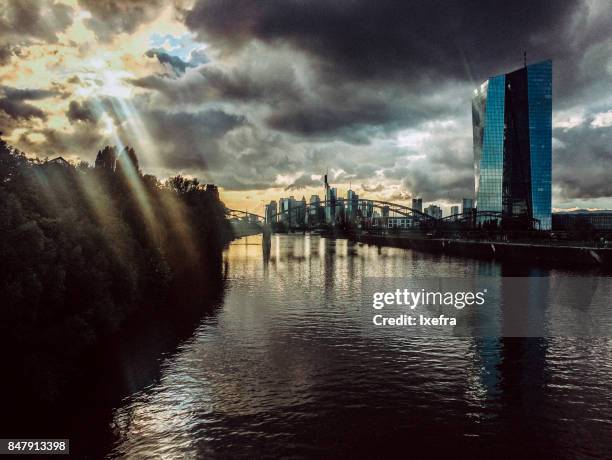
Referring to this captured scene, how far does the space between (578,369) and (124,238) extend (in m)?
39.2

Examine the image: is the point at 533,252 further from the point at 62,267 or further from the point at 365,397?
the point at 62,267

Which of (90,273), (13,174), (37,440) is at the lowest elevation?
(37,440)

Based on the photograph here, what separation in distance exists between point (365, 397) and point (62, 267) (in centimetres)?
1930

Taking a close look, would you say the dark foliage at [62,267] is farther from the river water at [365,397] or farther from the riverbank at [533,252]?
the riverbank at [533,252]

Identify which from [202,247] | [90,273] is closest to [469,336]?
[90,273]

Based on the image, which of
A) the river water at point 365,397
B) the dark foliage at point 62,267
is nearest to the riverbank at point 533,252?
the river water at point 365,397

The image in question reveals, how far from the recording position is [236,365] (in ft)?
101

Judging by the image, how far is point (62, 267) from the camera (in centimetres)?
2859

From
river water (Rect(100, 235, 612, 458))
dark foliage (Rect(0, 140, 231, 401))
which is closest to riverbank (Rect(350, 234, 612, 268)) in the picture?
river water (Rect(100, 235, 612, 458))

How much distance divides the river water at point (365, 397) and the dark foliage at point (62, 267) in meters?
5.07

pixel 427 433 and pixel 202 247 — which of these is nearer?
pixel 427 433

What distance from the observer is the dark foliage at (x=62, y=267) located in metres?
24.2

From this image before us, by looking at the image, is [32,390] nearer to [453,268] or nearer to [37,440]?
[37,440]

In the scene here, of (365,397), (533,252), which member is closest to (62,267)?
(365,397)
